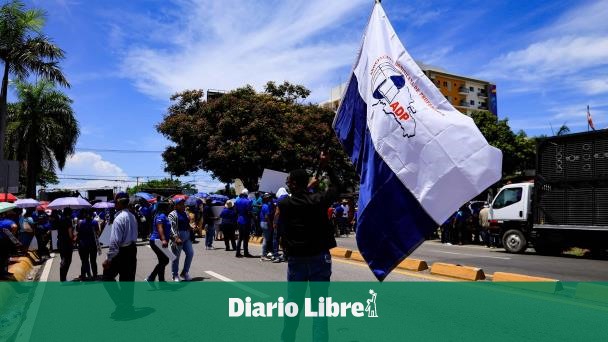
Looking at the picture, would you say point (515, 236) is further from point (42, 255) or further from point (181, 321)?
point (42, 255)

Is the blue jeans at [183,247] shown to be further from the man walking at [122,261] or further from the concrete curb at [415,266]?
the concrete curb at [415,266]

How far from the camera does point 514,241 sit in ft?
54.0

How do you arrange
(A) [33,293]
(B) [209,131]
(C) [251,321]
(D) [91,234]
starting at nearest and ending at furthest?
(C) [251,321]
(A) [33,293]
(D) [91,234]
(B) [209,131]

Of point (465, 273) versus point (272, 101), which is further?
point (272, 101)

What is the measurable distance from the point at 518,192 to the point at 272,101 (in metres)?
19.2

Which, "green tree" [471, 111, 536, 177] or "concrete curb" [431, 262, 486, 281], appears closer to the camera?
"concrete curb" [431, 262, 486, 281]

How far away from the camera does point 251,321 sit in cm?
635

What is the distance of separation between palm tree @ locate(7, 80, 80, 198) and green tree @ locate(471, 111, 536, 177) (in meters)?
28.8

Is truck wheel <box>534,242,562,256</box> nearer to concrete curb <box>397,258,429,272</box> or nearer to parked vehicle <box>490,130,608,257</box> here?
parked vehicle <box>490,130,608,257</box>

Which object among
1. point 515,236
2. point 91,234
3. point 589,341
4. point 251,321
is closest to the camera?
point 589,341

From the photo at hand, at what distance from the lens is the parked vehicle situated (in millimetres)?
14125

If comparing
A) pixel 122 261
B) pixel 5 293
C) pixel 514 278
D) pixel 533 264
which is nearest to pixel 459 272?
pixel 514 278

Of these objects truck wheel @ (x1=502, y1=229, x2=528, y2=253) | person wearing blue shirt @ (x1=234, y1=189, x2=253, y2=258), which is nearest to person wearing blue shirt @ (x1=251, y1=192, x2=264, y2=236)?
person wearing blue shirt @ (x1=234, y1=189, x2=253, y2=258)

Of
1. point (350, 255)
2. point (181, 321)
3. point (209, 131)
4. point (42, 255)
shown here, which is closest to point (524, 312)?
point (181, 321)
